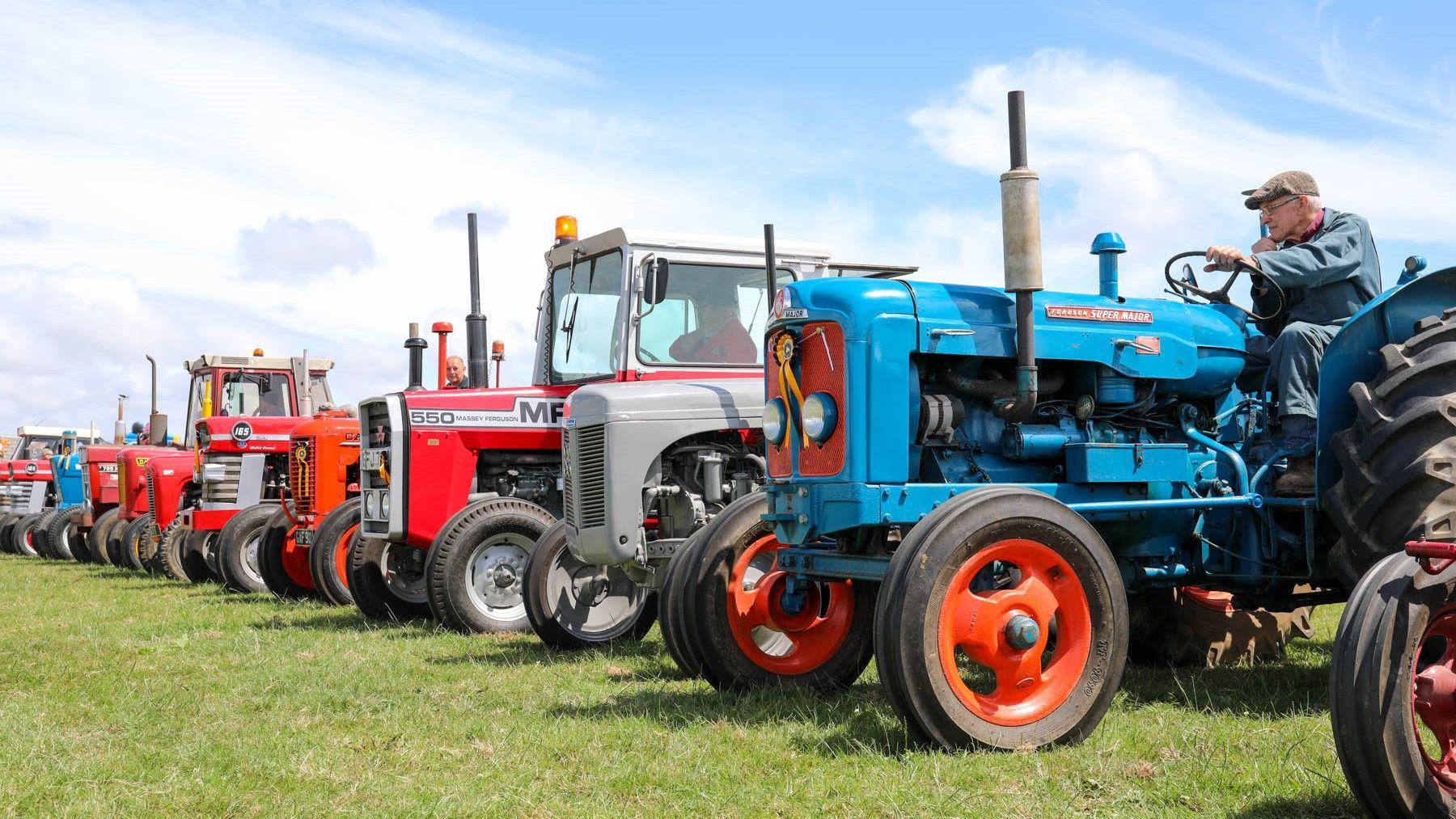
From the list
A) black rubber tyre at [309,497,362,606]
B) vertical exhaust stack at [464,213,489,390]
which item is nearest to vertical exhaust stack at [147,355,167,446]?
black rubber tyre at [309,497,362,606]

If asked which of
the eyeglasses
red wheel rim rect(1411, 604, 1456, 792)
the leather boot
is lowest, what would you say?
red wheel rim rect(1411, 604, 1456, 792)

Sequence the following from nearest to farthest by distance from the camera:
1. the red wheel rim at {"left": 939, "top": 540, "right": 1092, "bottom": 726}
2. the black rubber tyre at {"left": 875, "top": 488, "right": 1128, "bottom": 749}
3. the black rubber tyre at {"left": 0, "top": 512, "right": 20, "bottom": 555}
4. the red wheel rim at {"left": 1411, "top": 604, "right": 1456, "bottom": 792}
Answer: the red wheel rim at {"left": 1411, "top": 604, "right": 1456, "bottom": 792} < the black rubber tyre at {"left": 875, "top": 488, "right": 1128, "bottom": 749} < the red wheel rim at {"left": 939, "top": 540, "right": 1092, "bottom": 726} < the black rubber tyre at {"left": 0, "top": 512, "right": 20, "bottom": 555}

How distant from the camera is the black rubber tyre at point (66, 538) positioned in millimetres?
17203

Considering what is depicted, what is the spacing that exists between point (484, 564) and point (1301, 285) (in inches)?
182

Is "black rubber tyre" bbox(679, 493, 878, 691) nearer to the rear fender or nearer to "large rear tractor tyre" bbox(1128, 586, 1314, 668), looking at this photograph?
"large rear tractor tyre" bbox(1128, 586, 1314, 668)

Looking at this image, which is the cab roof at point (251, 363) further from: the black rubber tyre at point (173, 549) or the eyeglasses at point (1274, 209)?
the eyeglasses at point (1274, 209)

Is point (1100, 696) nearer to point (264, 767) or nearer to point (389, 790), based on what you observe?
point (389, 790)

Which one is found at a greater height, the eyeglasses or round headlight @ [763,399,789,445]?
the eyeglasses

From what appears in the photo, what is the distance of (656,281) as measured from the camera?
7.03 m

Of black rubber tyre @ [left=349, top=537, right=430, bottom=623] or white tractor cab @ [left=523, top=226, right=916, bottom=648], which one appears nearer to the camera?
white tractor cab @ [left=523, top=226, right=916, bottom=648]

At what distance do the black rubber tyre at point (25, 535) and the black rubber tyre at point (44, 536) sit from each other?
138mm

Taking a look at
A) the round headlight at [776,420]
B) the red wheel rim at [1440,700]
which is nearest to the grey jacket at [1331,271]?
the round headlight at [776,420]

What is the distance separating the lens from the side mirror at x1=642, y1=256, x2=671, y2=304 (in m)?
7.03

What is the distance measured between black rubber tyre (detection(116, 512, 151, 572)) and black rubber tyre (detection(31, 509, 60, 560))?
3.78 m
